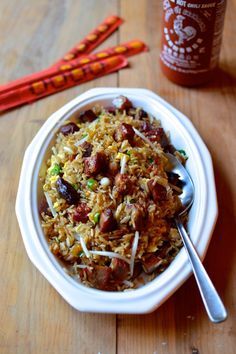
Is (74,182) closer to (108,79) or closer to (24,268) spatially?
(24,268)

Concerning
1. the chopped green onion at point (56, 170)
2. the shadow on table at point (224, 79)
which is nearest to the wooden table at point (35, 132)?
the shadow on table at point (224, 79)

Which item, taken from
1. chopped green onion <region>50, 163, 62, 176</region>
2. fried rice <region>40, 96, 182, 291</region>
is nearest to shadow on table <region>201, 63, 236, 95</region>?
fried rice <region>40, 96, 182, 291</region>

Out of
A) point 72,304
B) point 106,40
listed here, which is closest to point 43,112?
point 106,40

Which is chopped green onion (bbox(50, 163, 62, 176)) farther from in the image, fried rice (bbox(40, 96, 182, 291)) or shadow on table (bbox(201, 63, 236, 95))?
shadow on table (bbox(201, 63, 236, 95))

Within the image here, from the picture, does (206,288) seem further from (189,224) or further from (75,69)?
(75,69)

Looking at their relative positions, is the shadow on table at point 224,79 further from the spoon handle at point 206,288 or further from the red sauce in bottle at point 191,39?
the spoon handle at point 206,288

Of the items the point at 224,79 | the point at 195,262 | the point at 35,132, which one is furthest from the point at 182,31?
the point at 195,262
